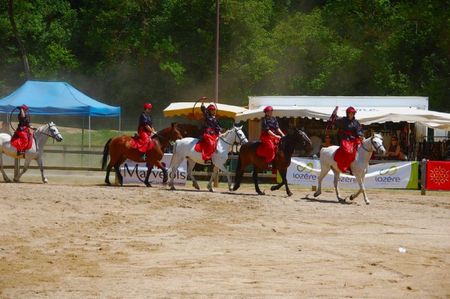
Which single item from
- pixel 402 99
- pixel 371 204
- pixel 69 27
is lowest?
pixel 371 204

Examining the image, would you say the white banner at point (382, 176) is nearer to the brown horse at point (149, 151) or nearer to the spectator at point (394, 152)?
the spectator at point (394, 152)

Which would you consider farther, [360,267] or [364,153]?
[364,153]

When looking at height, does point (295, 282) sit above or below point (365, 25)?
below

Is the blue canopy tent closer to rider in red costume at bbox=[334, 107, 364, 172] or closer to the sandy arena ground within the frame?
the sandy arena ground

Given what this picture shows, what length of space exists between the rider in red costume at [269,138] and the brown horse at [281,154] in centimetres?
15

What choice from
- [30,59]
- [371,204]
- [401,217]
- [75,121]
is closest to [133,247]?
[401,217]

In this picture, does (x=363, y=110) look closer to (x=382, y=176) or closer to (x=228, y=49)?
(x=382, y=176)

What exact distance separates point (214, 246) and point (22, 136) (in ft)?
50.3

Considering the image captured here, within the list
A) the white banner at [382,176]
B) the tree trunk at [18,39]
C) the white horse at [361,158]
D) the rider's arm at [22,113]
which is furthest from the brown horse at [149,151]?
the tree trunk at [18,39]

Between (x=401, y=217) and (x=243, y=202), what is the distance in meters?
4.15

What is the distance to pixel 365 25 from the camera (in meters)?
60.8

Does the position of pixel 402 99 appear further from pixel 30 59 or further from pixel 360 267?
pixel 30 59

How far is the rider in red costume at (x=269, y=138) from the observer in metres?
26.5

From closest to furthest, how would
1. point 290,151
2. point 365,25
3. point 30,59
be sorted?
point 290,151, point 365,25, point 30,59
